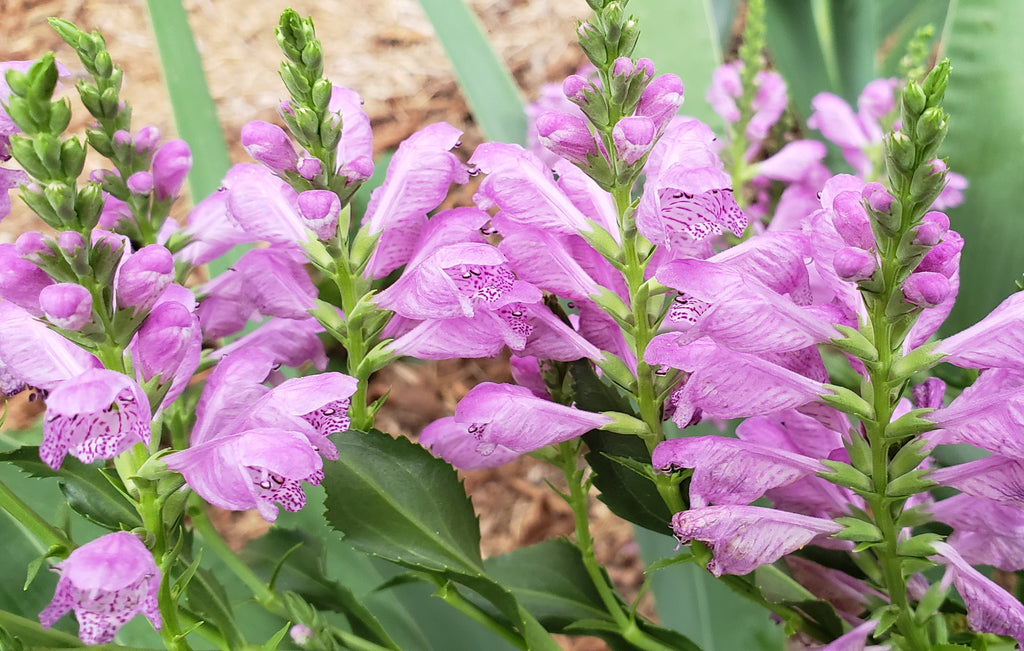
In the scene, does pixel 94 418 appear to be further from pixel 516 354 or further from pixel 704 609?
pixel 704 609

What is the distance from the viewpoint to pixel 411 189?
319 millimetres

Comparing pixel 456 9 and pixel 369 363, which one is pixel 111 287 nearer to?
pixel 369 363

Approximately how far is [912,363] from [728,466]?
0.20 ft

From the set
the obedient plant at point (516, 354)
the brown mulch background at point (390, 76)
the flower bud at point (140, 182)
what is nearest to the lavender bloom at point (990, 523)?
the obedient plant at point (516, 354)

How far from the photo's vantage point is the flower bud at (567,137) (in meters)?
0.27

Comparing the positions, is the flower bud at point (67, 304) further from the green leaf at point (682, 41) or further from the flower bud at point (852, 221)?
the green leaf at point (682, 41)

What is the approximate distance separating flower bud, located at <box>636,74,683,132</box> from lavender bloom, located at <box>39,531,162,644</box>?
0.20m

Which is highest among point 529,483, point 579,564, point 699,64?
point 699,64

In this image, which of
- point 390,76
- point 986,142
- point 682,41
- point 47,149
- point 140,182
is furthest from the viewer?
point 390,76

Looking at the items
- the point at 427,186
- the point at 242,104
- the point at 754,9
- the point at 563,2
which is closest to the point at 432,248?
the point at 427,186

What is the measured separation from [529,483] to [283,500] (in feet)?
2.21

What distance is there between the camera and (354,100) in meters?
0.34

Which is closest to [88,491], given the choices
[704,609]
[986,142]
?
[704,609]

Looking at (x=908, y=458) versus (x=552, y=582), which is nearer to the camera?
(x=908, y=458)
